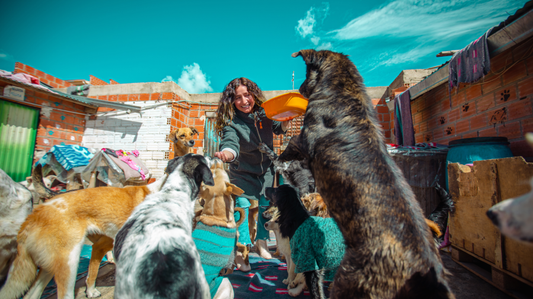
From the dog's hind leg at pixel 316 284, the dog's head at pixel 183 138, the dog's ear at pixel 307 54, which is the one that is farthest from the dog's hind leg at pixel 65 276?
the dog's head at pixel 183 138

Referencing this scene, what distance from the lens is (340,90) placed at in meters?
1.79

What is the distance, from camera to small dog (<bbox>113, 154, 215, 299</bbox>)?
3.91 feet

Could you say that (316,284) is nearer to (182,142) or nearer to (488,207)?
(488,207)

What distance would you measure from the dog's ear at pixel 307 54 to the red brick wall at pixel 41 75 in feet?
38.2

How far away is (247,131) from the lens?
9.34 ft

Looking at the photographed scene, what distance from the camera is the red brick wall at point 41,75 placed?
8.42 meters

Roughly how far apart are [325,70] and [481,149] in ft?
9.34

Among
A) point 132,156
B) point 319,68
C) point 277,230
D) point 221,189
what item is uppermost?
point 319,68

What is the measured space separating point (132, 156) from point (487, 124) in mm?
8617

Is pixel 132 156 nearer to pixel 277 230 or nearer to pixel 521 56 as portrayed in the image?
pixel 277 230

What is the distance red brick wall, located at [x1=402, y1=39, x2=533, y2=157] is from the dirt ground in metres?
2.04

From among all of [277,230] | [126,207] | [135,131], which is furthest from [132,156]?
[277,230]

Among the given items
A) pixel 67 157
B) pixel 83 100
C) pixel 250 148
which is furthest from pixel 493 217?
pixel 83 100

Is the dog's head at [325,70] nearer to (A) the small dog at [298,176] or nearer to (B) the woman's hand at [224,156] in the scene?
(B) the woman's hand at [224,156]
